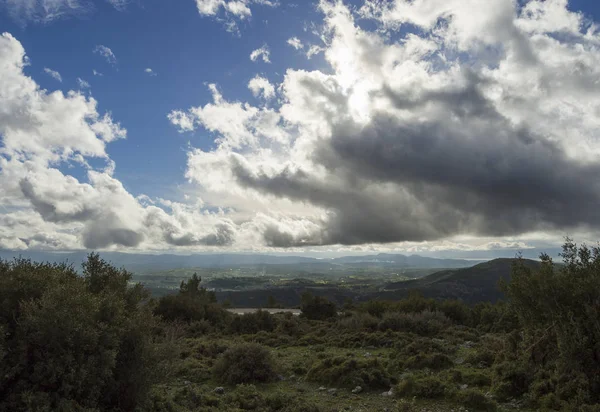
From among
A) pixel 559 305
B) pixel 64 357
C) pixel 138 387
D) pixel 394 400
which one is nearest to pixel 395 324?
pixel 394 400

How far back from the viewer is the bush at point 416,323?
99.8 ft

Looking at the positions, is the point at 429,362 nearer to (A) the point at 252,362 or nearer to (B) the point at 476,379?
(B) the point at 476,379

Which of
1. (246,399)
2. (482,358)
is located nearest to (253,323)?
(482,358)

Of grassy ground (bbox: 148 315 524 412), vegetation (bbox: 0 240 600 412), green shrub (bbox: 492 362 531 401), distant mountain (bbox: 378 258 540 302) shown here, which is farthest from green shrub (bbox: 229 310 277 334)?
distant mountain (bbox: 378 258 540 302)

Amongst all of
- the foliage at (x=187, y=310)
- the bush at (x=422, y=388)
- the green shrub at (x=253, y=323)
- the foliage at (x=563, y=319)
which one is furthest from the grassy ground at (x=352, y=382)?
the foliage at (x=187, y=310)

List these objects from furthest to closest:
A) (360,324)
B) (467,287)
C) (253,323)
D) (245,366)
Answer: (467,287) → (253,323) → (360,324) → (245,366)

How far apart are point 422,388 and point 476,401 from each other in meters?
2.09

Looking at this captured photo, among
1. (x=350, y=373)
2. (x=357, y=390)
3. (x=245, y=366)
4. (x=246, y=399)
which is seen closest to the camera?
(x=246, y=399)

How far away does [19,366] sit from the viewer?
8.62m

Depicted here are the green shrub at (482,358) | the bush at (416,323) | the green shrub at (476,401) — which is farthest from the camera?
the bush at (416,323)

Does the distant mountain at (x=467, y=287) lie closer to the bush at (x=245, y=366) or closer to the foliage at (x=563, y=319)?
the bush at (x=245, y=366)

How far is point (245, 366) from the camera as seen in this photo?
17859mm

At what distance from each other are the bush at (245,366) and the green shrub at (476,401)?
8.92 metres

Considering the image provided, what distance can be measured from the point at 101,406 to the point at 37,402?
1840 millimetres
